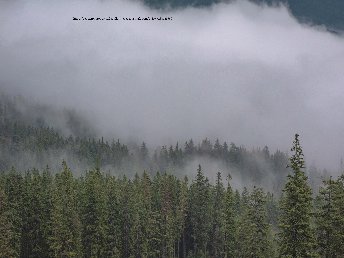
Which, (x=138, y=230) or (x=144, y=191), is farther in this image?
(x=144, y=191)

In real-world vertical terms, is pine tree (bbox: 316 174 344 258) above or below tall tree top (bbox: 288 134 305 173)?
below

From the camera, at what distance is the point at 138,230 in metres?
92.8

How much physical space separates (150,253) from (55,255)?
1268 inches

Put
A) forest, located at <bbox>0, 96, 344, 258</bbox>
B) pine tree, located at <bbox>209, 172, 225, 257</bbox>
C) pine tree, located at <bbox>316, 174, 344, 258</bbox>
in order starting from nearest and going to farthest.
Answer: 1. forest, located at <bbox>0, 96, 344, 258</bbox>
2. pine tree, located at <bbox>316, 174, 344, 258</bbox>
3. pine tree, located at <bbox>209, 172, 225, 257</bbox>

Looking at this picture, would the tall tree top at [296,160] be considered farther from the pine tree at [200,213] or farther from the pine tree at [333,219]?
the pine tree at [200,213]

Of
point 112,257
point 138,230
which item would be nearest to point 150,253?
point 138,230

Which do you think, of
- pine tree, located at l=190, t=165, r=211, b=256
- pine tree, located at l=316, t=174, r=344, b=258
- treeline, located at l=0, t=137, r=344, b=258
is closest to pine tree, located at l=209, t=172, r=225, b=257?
treeline, located at l=0, t=137, r=344, b=258

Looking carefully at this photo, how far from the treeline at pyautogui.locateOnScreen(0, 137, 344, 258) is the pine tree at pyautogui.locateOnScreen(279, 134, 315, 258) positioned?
0.24 feet

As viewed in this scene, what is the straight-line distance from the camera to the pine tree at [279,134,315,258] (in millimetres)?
35938

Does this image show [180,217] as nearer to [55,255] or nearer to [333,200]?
[55,255]

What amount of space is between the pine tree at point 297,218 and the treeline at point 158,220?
0.07m

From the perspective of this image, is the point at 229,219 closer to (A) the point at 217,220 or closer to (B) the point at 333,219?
(A) the point at 217,220

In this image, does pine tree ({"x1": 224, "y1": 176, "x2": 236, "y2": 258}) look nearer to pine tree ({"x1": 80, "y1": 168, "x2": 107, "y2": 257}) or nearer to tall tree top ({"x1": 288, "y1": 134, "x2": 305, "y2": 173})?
pine tree ({"x1": 80, "y1": 168, "x2": 107, "y2": 257})

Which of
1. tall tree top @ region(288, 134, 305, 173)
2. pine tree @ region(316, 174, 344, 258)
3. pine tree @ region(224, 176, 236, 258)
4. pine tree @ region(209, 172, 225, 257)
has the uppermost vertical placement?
tall tree top @ region(288, 134, 305, 173)
